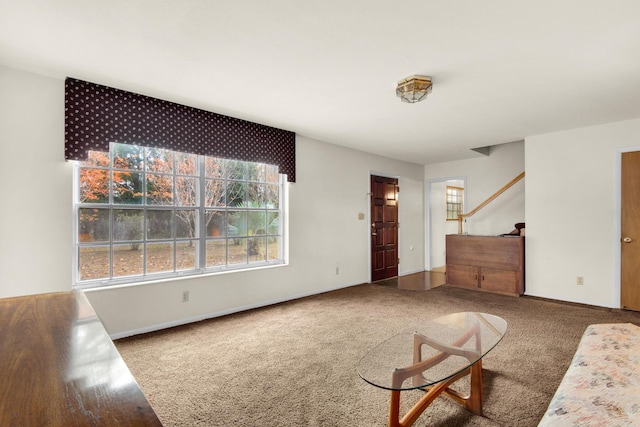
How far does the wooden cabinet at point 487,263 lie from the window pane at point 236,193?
3497 mm

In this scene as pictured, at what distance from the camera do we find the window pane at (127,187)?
313 cm

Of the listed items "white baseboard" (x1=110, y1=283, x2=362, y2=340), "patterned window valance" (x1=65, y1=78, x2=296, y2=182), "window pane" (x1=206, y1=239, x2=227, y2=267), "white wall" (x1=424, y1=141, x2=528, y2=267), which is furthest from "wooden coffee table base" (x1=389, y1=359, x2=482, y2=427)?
"white wall" (x1=424, y1=141, x2=528, y2=267)

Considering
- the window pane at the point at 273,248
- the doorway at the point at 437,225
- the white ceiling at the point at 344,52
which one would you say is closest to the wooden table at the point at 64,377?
the white ceiling at the point at 344,52

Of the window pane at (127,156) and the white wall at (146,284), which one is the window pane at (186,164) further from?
the white wall at (146,284)

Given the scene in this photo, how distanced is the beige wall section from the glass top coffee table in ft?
9.00

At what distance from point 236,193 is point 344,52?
7.58 ft

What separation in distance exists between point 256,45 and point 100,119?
1727 mm

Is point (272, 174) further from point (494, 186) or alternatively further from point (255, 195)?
point (494, 186)

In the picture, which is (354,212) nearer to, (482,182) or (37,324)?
(482,182)

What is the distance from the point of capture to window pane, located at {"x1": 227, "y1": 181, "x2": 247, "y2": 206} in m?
3.93

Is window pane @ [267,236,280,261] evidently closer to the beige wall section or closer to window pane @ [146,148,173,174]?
window pane @ [146,148,173,174]

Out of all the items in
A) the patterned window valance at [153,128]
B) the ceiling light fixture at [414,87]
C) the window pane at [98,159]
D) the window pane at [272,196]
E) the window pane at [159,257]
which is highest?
the ceiling light fixture at [414,87]

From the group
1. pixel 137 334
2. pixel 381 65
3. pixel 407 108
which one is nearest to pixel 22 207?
pixel 137 334

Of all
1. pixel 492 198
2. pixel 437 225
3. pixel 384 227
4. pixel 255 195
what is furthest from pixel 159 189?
pixel 437 225
